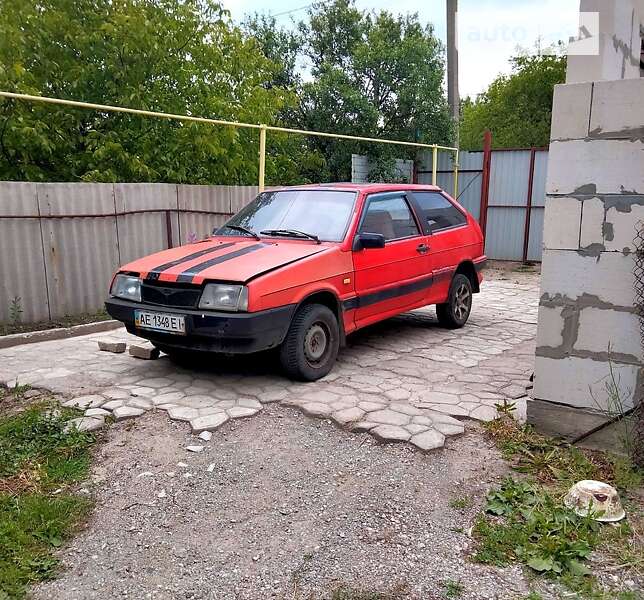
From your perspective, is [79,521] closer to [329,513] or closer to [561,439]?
[329,513]

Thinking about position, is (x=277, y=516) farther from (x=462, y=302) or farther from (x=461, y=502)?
(x=462, y=302)

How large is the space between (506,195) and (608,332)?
10.2 metres

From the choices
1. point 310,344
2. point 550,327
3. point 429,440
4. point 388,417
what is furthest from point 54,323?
point 550,327

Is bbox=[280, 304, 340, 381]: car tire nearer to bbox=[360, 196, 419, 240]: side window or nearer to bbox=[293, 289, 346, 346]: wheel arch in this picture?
bbox=[293, 289, 346, 346]: wheel arch

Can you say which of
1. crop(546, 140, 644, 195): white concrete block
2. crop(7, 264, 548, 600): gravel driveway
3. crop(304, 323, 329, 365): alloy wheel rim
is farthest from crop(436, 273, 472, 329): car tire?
crop(546, 140, 644, 195): white concrete block

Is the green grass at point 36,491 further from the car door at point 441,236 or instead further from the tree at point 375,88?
the tree at point 375,88

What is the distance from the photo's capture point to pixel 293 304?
4.52 metres

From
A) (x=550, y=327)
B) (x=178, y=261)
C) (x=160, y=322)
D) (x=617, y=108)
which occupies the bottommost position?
(x=160, y=322)

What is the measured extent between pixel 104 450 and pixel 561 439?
2902 mm

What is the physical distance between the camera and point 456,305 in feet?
22.5

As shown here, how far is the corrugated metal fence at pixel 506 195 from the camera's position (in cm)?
1277

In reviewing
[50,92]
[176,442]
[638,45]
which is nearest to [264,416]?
[176,442]

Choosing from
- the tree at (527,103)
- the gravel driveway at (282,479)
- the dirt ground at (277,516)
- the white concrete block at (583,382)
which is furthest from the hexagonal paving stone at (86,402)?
the tree at (527,103)

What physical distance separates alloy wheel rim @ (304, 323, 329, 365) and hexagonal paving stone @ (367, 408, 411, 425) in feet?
2.74
